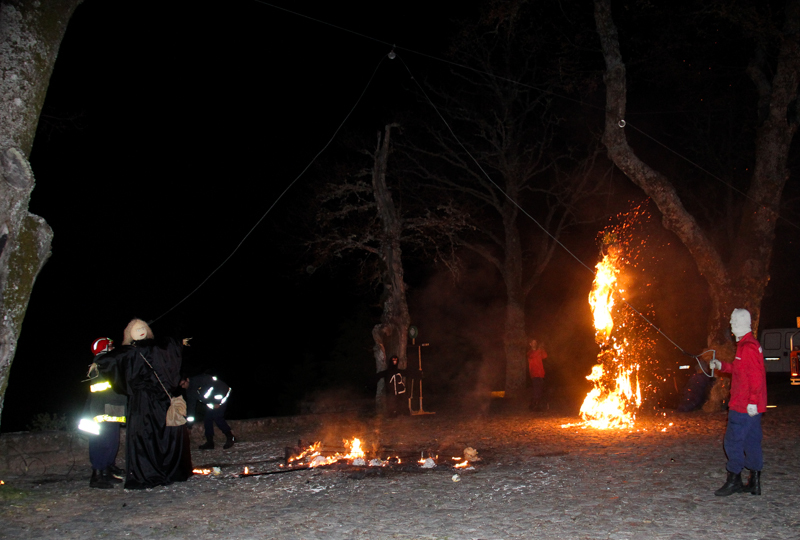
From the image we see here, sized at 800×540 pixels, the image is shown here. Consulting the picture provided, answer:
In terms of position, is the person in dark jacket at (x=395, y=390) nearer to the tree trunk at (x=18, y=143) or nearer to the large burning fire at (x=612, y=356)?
the large burning fire at (x=612, y=356)

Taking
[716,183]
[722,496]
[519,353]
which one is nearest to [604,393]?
[722,496]

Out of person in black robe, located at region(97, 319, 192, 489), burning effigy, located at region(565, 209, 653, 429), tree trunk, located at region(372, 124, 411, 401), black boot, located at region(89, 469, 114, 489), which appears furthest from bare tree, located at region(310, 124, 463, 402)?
black boot, located at region(89, 469, 114, 489)

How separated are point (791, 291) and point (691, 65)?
19.4 metres

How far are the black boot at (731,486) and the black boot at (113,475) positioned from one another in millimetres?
6913

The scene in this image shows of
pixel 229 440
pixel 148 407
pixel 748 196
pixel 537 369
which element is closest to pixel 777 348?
pixel 748 196

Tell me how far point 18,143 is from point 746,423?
7690mm

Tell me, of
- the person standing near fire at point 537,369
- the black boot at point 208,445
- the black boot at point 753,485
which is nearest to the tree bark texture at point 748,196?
the person standing near fire at point 537,369

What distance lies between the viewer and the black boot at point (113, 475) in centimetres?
851

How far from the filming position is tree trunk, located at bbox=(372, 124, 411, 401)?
17.3 m

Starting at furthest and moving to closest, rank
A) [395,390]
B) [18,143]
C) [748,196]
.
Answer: [395,390], [748,196], [18,143]

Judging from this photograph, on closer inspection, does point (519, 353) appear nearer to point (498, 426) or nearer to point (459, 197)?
point (459, 197)

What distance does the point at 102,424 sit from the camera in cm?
867

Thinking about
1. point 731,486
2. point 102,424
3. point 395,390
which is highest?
point 102,424

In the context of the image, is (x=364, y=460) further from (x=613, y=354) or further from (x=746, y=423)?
(x=613, y=354)
